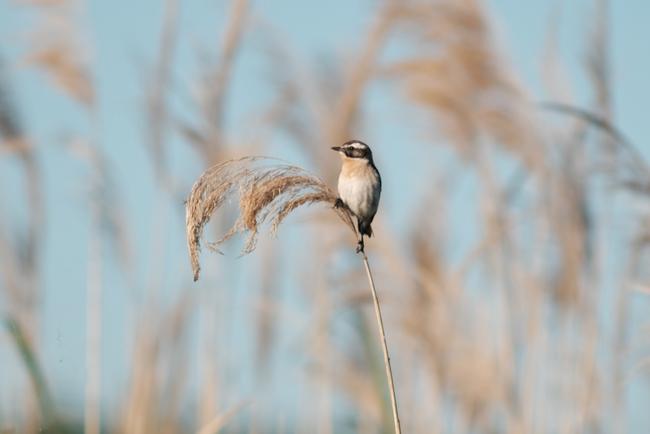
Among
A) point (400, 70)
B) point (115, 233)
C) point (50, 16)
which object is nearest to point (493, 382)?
point (400, 70)

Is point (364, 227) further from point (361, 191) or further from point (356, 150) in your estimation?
point (356, 150)

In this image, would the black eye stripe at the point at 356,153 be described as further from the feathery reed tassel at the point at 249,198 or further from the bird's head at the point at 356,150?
the feathery reed tassel at the point at 249,198

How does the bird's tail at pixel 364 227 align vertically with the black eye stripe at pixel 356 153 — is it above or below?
below

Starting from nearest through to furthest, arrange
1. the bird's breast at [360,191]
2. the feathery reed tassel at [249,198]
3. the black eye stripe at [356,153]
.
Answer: the feathery reed tassel at [249,198]
the bird's breast at [360,191]
the black eye stripe at [356,153]

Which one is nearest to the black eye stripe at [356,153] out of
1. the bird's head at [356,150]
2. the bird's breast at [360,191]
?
the bird's head at [356,150]

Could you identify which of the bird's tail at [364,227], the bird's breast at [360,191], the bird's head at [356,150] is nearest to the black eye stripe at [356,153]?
the bird's head at [356,150]

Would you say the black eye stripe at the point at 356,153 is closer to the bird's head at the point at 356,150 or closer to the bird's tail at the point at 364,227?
the bird's head at the point at 356,150

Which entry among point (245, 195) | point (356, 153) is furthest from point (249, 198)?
point (356, 153)

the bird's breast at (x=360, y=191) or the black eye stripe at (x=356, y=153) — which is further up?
the black eye stripe at (x=356, y=153)

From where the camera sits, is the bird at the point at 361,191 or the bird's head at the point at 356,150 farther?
the bird's head at the point at 356,150

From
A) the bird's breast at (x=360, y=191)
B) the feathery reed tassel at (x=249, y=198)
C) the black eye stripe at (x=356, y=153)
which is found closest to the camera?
the feathery reed tassel at (x=249, y=198)

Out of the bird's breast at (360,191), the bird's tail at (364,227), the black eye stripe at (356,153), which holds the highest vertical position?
the black eye stripe at (356,153)

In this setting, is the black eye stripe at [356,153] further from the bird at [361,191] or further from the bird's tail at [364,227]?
the bird's tail at [364,227]

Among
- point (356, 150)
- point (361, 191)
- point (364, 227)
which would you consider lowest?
point (364, 227)
